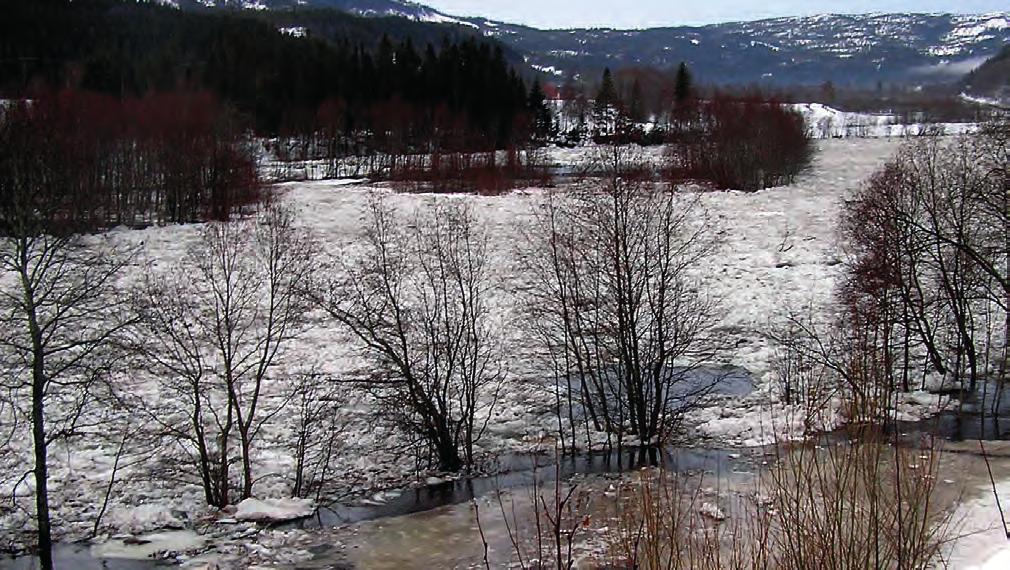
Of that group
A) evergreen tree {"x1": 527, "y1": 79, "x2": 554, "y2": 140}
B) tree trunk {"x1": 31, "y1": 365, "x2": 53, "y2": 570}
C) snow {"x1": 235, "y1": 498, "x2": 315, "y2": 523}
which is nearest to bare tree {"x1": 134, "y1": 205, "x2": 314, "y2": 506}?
snow {"x1": 235, "y1": 498, "x2": 315, "y2": 523}

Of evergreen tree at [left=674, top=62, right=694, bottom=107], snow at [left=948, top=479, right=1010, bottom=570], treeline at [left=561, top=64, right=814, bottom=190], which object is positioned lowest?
snow at [left=948, top=479, right=1010, bottom=570]

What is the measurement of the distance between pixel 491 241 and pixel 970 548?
29.7 metres

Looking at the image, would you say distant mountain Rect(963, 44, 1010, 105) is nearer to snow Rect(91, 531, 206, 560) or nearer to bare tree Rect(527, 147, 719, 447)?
bare tree Rect(527, 147, 719, 447)

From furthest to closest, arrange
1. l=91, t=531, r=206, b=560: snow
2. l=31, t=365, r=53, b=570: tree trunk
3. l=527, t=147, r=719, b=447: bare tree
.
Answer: l=527, t=147, r=719, b=447: bare tree
l=91, t=531, r=206, b=560: snow
l=31, t=365, r=53, b=570: tree trunk

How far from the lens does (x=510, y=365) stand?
24812 mm

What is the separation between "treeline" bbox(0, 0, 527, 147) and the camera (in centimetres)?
8475

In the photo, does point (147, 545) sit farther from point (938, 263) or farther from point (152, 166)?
point (152, 166)

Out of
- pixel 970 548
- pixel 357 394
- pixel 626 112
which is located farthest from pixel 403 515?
pixel 626 112

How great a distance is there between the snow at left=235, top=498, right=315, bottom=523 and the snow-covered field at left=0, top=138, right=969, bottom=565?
3.8 inches

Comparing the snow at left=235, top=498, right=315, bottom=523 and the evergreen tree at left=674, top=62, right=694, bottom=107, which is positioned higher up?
the evergreen tree at left=674, top=62, right=694, bottom=107

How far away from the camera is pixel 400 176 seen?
207 ft

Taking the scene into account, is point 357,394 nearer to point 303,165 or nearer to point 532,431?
point 532,431

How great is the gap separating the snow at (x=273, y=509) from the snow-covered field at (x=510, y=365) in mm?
97

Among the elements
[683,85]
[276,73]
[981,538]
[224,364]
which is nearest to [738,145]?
[683,85]
